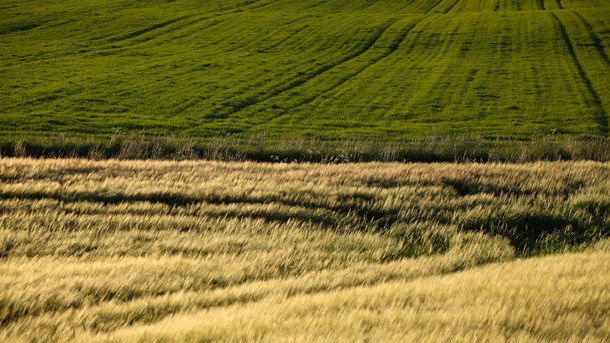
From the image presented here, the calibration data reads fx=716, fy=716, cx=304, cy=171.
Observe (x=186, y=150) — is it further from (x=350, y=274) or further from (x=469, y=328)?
(x=469, y=328)

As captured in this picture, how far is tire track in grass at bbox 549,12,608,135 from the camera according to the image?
3849 cm

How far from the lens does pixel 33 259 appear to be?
9742 millimetres

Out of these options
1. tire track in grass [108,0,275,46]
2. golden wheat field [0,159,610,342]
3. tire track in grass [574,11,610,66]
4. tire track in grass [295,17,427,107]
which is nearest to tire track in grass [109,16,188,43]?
tire track in grass [108,0,275,46]

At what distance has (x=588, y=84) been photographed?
162 feet

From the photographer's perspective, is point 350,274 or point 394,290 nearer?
point 394,290

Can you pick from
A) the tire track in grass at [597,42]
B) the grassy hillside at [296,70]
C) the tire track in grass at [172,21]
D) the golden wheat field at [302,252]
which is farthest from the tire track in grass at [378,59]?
the golden wheat field at [302,252]

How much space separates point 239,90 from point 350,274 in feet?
114

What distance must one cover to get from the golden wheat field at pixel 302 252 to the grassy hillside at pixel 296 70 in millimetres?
14949

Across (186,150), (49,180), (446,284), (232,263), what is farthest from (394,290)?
(186,150)

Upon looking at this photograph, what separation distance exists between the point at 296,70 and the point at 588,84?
20215mm

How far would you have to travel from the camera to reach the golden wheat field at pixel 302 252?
22.5ft

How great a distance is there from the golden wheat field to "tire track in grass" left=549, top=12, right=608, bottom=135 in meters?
19.0

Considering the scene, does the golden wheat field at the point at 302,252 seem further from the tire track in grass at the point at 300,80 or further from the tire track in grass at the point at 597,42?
the tire track in grass at the point at 597,42

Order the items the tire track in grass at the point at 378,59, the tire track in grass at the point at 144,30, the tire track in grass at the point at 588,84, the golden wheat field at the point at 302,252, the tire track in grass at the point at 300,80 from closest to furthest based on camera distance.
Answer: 1. the golden wheat field at the point at 302,252
2. the tire track in grass at the point at 588,84
3. the tire track in grass at the point at 300,80
4. the tire track in grass at the point at 378,59
5. the tire track in grass at the point at 144,30
